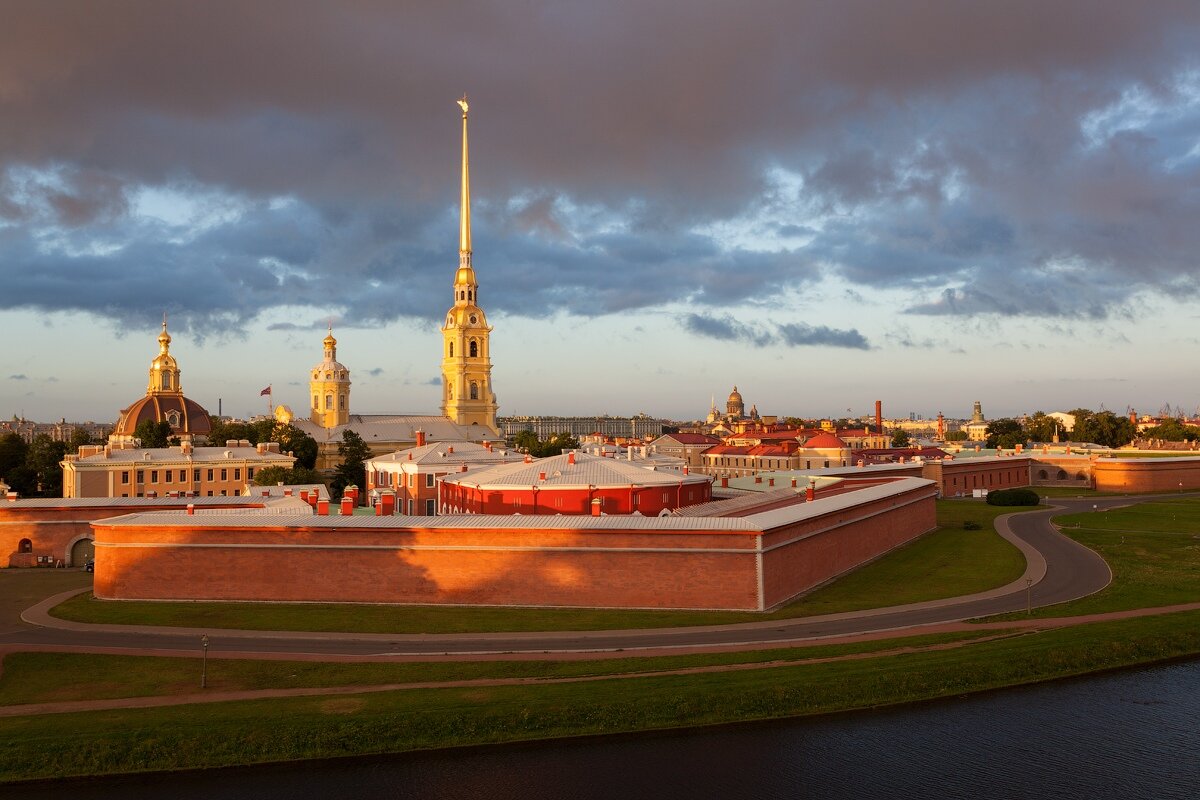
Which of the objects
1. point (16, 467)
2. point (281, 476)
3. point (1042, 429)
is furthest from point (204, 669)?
point (1042, 429)

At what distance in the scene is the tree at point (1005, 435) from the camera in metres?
126

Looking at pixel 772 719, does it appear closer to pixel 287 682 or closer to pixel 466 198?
pixel 287 682

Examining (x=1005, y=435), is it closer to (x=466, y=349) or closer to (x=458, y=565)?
(x=466, y=349)

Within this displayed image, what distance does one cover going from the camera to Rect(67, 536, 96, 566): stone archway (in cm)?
4662

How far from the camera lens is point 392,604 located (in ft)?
113

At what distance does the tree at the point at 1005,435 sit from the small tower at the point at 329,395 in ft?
270

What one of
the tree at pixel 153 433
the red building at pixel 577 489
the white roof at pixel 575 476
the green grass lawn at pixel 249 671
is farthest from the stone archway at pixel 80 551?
the tree at pixel 153 433

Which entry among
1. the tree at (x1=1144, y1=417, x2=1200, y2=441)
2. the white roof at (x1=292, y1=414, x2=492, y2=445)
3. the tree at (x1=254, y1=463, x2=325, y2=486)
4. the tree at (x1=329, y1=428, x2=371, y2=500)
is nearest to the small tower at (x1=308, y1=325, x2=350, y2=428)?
the white roof at (x1=292, y1=414, x2=492, y2=445)

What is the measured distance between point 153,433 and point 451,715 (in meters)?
75.8

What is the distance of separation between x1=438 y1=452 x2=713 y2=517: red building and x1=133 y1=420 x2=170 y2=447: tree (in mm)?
51587

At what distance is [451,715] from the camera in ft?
77.2

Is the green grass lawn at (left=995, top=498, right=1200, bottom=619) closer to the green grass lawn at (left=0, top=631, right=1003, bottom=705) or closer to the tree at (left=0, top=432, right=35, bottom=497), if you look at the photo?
the green grass lawn at (left=0, top=631, right=1003, bottom=705)

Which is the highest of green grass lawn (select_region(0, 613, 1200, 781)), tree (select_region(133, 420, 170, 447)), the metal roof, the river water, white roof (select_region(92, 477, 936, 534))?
tree (select_region(133, 420, 170, 447))

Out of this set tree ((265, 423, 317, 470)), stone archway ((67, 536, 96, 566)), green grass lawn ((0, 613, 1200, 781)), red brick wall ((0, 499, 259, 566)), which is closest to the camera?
green grass lawn ((0, 613, 1200, 781))
